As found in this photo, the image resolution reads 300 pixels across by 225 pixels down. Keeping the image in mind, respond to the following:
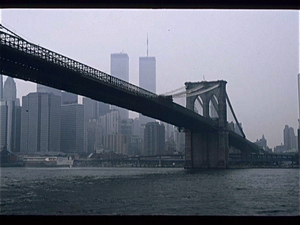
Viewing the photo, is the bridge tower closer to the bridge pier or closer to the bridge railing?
the bridge pier

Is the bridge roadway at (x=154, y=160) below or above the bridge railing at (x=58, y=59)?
below

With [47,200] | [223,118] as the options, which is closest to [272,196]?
[47,200]

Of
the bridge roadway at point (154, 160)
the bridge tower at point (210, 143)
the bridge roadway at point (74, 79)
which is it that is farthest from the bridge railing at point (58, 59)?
the bridge roadway at point (154, 160)

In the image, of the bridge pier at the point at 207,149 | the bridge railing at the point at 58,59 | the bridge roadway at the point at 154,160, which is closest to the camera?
the bridge railing at the point at 58,59

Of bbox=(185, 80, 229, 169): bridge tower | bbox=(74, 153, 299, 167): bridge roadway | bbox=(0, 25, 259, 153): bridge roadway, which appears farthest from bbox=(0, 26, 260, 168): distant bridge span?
bbox=(74, 153, 299, 167): bridge roadway

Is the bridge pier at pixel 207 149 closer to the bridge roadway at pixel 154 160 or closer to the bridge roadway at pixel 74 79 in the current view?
the bridge roadway at pixel 74 79

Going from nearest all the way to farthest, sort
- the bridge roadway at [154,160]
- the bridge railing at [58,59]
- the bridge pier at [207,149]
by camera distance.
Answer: the bridge railing at [58,59] → the bridge pier at [207,149] → the bridge roadway at [154,160]

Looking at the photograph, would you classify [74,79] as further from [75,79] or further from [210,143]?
[210,143]
